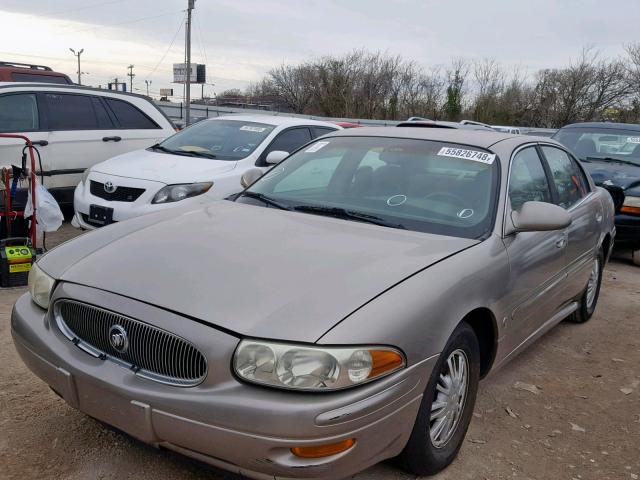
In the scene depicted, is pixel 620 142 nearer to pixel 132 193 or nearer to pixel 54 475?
pixel 132 193

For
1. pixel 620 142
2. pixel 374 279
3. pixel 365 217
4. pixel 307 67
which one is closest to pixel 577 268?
pixel 365 217

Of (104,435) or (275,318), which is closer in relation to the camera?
(275,318)

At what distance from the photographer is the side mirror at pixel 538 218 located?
124 inches

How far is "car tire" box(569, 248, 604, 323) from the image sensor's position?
4992 millimetres

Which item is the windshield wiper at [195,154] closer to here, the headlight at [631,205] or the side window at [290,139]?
the side window at [290,139]

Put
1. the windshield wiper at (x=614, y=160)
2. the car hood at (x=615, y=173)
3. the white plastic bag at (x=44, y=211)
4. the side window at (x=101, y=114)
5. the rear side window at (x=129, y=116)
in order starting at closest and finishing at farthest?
the white plastic bag at (x=44, y=211), the car hood at (x=615, y=173), the side window at (x=101, y=114), the rear side window at (x=129, y=116), the windshield wiper at (x=614, y=160)

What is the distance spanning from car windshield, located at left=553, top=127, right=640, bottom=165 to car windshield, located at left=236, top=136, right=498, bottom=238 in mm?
5727

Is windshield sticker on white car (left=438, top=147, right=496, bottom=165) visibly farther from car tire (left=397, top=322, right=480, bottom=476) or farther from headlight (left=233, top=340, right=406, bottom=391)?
headlight (left=233, top=340, right=406, bottom=391)

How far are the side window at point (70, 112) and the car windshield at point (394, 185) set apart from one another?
14.3 feet

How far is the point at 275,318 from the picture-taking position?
2.19 m

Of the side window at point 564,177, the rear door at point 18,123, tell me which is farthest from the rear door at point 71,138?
the side window at point 564,177

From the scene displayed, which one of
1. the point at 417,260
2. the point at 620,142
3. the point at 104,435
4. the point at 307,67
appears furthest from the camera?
the point at 307,67

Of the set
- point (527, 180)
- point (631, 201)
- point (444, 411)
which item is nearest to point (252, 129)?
point (527, 180)

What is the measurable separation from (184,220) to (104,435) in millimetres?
1116
